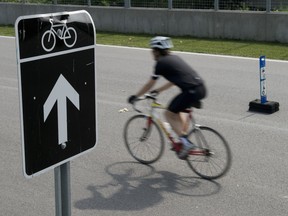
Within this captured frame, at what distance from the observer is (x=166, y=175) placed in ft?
24.3

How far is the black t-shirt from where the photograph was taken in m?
7.08

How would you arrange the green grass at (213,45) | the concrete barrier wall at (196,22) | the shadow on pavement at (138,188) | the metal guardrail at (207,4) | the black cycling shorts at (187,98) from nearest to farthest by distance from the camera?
the shadow on pavement at (138,188)
the black cycling shorts at (187,98)
the green grass at (213,45)
the concrete barrier wall at (196,22)
the metal guardrail at (207,4)

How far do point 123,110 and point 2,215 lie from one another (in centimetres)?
476

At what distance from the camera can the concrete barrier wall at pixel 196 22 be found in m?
18.3

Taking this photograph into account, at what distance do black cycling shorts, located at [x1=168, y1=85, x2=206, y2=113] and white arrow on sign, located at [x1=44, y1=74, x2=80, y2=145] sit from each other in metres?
4.08

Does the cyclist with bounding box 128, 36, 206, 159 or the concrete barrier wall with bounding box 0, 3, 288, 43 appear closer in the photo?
the cyclist with bounding box 128, 36, 206, 159

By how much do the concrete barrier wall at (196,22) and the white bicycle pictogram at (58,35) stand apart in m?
15.7

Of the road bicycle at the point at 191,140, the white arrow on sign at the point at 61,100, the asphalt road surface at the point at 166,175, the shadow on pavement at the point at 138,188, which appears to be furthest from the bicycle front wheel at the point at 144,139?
the white arrow on sign at the point at 61,100

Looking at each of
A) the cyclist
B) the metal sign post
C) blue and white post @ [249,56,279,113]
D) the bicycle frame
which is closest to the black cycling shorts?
the cyclist

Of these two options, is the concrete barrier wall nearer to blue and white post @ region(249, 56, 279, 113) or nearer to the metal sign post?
blue and white post @ region(249, 56, 279, 113)

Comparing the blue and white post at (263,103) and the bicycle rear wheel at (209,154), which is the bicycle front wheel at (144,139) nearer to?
the bicycle rear wheel at (209,154)

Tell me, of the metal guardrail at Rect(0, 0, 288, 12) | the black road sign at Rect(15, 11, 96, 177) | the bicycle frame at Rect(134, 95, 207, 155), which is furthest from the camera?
the metal guardrail at Rect(0, 0, 288, 12)

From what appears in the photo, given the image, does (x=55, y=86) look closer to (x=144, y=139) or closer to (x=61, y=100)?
(x=61, y=100)

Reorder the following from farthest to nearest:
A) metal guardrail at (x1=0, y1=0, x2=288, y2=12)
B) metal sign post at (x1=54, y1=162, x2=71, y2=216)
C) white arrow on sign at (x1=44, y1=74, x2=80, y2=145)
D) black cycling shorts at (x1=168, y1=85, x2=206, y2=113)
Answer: metal guardrail at (x1=0, y1=0, x2=288, y2=12) → black cycling shorts at (x1=168, y1=85, x2=206, y2=113) → metal sign post at (x1=54, y1=162, x2=71, y2=216) → white arrow on sign at (x1=44, y1=74, x2=80, y2=145)
